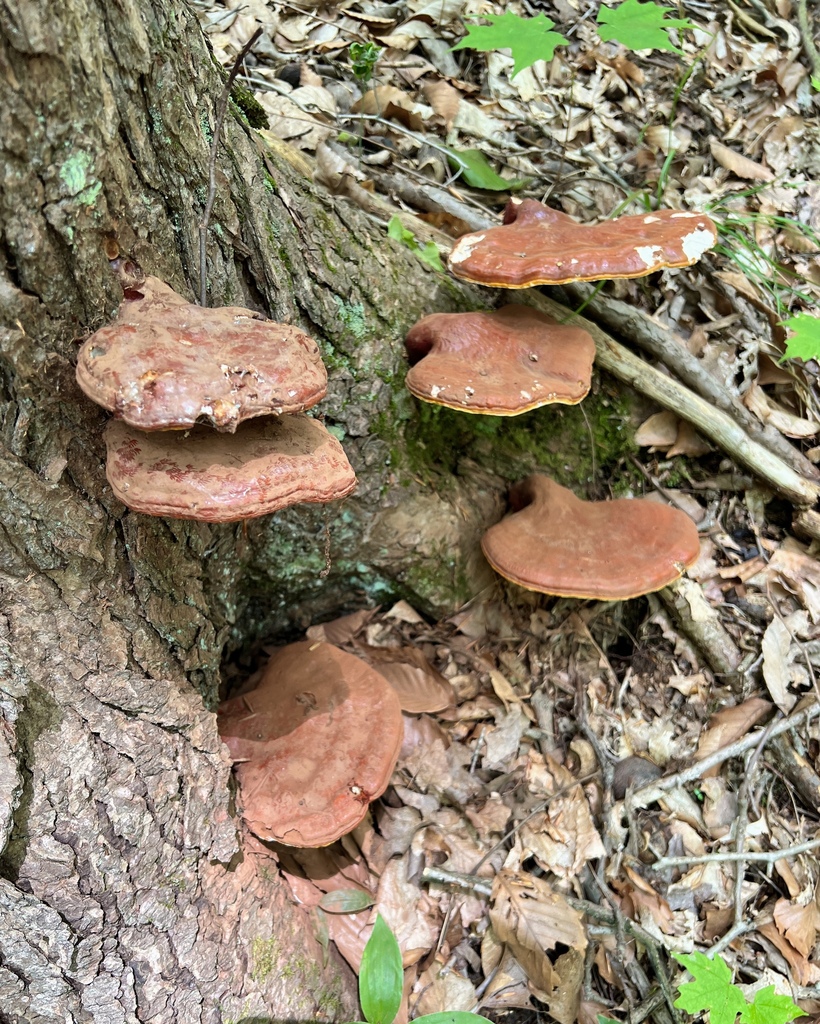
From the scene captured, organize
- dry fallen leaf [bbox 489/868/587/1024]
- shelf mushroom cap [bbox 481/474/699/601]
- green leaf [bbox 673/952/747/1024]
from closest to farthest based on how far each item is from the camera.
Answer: green leaf [bbox 673/952/747/1024] < dry fallen leaf [bbox 489/868/587/1024] < shelf mushroom cap [bbox 481/474/699/601]

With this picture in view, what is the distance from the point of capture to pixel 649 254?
2.77 meters

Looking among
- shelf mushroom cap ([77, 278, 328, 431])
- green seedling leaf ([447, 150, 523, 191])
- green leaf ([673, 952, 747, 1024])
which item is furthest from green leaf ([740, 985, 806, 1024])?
green seedling leaf ([447, 150, 523, 191])

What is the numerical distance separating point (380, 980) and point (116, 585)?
1568 mm

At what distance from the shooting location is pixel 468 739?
3430mm

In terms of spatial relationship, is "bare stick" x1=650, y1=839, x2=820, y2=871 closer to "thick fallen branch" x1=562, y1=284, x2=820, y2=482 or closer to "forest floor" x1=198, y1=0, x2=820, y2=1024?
"forest floor" x1=198, y1=0, x2=820, y2=1024

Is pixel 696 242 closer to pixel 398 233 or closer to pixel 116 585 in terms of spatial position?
pixel 398 233

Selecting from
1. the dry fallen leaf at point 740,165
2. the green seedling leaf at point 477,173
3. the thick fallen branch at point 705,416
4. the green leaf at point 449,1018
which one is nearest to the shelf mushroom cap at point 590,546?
the thick fallen branch at point 705,416

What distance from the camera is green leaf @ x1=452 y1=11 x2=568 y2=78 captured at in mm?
3461

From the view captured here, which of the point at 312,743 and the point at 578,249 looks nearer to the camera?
the point at 312,743

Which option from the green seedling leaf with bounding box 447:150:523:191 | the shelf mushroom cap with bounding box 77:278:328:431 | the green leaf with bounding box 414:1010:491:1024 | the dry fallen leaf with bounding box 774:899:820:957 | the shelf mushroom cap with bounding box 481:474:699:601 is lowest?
the dry fallen leaf with bounding box 774:899:820:957

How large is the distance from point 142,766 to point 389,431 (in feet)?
5.90

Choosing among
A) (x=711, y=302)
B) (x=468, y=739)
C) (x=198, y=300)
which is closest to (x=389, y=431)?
(x=198, y=300)

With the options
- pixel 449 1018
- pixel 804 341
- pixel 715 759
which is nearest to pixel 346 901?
pixel 449 1018

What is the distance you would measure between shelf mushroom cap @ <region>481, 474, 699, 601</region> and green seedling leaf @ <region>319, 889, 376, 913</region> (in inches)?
59.1
